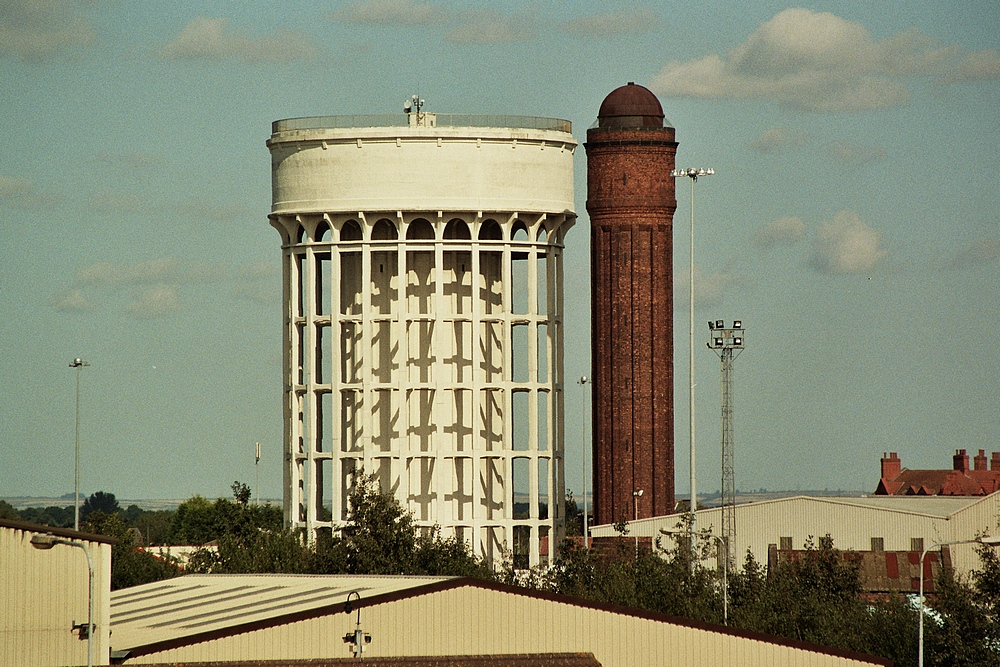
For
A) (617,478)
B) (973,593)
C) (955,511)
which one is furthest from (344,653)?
(617,478)

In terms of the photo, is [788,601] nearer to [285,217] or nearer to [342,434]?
[342,434]

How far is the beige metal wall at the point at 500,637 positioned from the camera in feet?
171

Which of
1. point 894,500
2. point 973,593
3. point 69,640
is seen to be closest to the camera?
point 69,640

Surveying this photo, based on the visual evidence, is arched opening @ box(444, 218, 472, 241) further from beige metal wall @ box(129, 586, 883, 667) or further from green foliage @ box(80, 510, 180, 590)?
beige metal wall @ box(129, 586, 883, 667)

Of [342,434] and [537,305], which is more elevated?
[537,305]

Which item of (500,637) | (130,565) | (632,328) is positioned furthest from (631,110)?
(500,637)

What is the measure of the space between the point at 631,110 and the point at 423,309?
39.4 meters

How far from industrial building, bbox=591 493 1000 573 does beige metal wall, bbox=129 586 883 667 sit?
5094 centimetres

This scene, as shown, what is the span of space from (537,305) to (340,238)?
8.56 metres

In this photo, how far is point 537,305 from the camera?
85.6 metres

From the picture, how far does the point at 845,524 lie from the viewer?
107 metres

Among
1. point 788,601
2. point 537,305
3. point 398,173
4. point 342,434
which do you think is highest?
point 398,173

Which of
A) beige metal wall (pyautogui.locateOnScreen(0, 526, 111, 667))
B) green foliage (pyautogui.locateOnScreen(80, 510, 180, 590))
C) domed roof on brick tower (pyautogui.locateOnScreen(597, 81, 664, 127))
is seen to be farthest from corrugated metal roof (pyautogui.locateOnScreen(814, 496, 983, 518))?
beige metal wall (pyautogui.locateOnScreen(0, 526, 111, 667))

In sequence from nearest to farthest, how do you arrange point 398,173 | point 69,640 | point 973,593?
point 69,640 < point 973,593 < point 398,173
